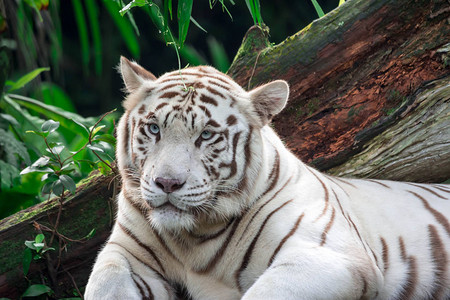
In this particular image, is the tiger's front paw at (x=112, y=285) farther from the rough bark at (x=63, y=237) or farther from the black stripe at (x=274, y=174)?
the rough bark at (x=63, y=237)

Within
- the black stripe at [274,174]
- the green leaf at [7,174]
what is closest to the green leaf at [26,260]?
the green leaf at [7,174]

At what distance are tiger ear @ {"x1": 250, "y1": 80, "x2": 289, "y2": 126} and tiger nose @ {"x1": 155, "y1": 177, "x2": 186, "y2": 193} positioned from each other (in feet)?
1.60

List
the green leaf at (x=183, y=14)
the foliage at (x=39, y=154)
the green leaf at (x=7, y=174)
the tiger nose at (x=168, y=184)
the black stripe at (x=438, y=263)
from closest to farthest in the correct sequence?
the green leaf at (x=183, y=14), the tiger nose at (x=168, y=184), the black stripe at (x=438, y=263), the foliage at (x=39, y=154), the green leaf at (x=7, y=174)

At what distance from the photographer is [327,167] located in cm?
308

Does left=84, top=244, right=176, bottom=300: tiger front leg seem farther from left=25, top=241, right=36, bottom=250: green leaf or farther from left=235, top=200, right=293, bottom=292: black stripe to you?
left=25, top=241, right=36, bottom=250: green leaf

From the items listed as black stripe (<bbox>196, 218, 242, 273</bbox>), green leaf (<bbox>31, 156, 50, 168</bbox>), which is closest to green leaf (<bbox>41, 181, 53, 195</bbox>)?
green leaf (<bbox>31, 156, 50, 168</bbox>)

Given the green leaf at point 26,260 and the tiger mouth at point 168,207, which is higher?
the tiger mouth at point 168,207

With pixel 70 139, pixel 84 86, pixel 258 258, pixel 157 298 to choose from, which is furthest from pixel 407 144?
pixel 84 86

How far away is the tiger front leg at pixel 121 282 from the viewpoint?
1918mm

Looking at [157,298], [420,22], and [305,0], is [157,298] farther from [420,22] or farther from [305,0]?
[305,0]

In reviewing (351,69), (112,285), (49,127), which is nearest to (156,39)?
(351,69)

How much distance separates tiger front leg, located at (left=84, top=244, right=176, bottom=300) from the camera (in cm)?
192

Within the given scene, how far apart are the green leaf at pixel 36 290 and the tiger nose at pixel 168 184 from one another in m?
1.06

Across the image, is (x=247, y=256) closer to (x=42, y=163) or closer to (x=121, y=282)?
(x=121, y=282)
